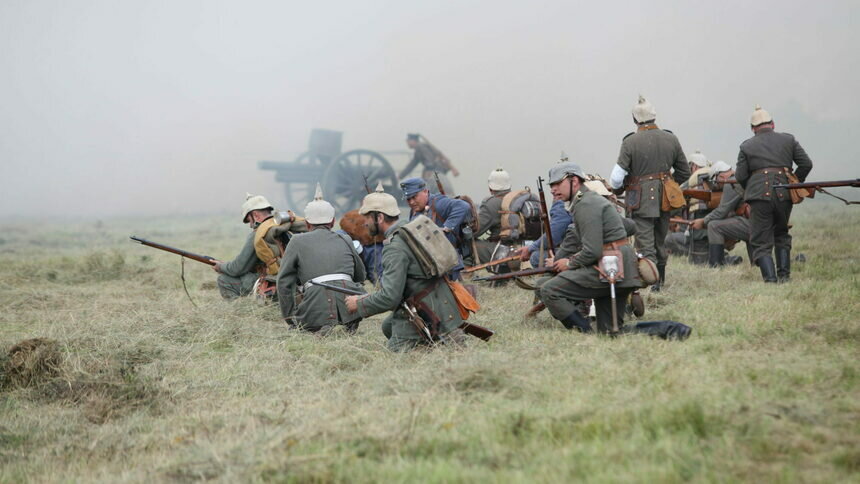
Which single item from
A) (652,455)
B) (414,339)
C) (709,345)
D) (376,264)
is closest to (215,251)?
(376,264)

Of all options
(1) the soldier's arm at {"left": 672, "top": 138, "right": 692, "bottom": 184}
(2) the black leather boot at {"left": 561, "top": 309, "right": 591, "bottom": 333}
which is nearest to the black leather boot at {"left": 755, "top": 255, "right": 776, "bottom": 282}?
(1) the soldier's arm at {"left": 672, "top": 138, "right": 692, "bottom": 184}

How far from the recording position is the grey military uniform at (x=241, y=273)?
784cm

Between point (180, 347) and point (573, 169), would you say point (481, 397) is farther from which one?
point (180, 347)

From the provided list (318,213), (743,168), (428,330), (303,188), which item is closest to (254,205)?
(318,213)

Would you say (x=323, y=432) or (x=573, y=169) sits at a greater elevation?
(x=573, y=169)

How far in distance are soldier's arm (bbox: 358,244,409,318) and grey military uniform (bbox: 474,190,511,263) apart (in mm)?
3782

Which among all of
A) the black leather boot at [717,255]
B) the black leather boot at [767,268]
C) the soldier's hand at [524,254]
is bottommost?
the black leather boot at [717,255]

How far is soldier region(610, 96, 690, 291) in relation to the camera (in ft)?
26.0

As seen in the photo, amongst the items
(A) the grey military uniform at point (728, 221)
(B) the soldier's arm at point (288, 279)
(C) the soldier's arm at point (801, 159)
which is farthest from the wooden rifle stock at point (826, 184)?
(B) the soldier's arm at point (288, 279)

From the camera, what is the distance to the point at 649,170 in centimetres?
800

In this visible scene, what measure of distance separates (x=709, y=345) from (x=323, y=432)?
8.53ft

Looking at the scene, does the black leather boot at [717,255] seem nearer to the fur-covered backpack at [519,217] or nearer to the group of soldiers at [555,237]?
the group of soldiers at [555,237]

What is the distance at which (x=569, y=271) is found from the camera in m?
5.94

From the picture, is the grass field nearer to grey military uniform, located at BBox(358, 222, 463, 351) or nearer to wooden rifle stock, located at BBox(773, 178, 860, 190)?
grey military uniform, located at BBox(358, 222, 463, 351)
